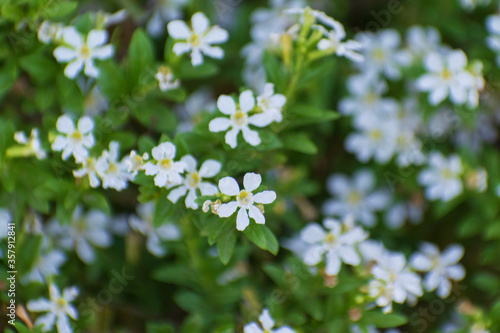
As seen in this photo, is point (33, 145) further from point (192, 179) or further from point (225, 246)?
point (225, 246)

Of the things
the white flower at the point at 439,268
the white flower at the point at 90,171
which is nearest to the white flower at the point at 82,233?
the white flower at the point at 90,171

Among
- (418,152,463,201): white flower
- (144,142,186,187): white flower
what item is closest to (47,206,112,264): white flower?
(144,142,186,187): white flower

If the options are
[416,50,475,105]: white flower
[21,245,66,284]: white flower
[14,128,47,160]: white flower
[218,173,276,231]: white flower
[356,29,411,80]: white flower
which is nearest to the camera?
[218,173,276,231]: white flower

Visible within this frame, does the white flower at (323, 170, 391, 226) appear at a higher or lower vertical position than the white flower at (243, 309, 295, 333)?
lower

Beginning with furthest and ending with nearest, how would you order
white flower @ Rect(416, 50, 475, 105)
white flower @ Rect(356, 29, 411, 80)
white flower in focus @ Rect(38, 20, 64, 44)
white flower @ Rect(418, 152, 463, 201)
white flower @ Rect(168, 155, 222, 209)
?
white flower @ Rect(356, 29, 411, 80), white flower @ Rect(418, 152, 463, 201), white flower @ Rect(416, 50, 475, 105), white flower in focus @ Rect(38, 20, 64, 44), white flower @ Rect(168, 155, 222, 209)

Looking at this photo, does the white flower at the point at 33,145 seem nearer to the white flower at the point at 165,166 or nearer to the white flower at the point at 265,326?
the white flower at the point at 165,166

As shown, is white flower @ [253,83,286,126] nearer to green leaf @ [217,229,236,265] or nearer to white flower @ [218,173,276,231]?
white flower @ [218,173,276,231]
